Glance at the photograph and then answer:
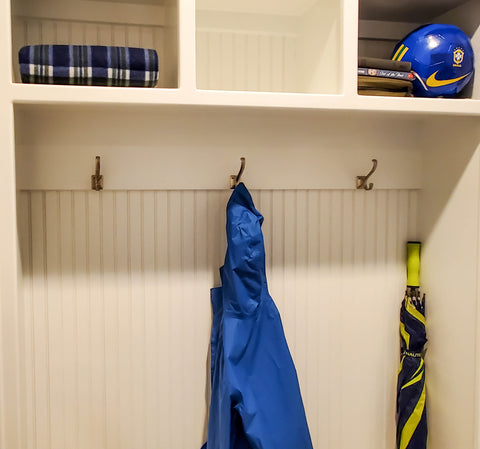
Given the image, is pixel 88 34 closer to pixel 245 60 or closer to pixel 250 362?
pixel 245 60

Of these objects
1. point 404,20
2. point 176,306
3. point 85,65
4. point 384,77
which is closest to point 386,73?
point 384,77

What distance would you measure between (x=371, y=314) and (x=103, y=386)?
0.76 m

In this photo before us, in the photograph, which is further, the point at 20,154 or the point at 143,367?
the point at 143,367

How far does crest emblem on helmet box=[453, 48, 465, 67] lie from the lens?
1.23 meters

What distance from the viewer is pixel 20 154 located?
1215mm

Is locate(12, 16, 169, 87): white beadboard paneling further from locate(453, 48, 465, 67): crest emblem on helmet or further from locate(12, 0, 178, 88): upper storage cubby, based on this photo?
locate(453, 48, 465, 67): crest emblem on helmet

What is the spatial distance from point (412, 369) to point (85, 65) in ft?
3.76

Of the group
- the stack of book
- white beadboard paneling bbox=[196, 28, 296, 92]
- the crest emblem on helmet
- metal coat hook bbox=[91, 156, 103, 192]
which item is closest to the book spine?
the stack of book

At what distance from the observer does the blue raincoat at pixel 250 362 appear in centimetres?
120

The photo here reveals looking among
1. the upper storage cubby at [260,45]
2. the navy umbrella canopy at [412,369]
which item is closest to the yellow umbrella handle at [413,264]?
the navy umbrella canopy at [412,369]

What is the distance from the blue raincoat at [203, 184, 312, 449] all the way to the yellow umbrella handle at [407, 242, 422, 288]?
1.44 ft

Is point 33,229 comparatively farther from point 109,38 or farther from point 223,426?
point 223,426

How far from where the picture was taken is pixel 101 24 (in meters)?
1.29

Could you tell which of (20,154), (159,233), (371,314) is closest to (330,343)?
(371,314)
